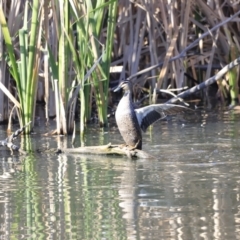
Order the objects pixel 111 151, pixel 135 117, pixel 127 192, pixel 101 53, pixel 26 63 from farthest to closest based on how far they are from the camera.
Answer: pixel 101 53 → pixel 26 63 → pixel 135 117 → pixel 111 151 → pixel 127 192

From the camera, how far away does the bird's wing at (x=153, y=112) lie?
621 centimetres

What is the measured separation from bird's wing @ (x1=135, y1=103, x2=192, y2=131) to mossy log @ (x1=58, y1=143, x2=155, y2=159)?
44 centimetres

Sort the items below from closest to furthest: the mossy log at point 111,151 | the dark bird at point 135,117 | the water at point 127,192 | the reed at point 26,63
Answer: the water at point 127,192, the mossy log at point 111,151, the dark bird at point 135,117, the reed at point 26,63

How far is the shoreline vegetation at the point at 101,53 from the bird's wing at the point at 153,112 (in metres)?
0.62

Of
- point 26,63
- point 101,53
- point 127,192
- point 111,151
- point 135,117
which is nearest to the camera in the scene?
point 127,192

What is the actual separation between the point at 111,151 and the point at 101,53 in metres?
1.98

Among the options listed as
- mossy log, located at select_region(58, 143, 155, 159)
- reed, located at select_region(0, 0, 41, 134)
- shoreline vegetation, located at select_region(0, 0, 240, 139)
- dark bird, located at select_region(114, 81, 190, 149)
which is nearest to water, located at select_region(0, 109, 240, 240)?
mossy log, located at select_region(58, 143, 155, 159)

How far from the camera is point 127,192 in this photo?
4.59 meters

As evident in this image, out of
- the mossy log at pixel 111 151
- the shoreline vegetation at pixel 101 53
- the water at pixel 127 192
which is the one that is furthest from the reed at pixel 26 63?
the mossy log at pixel 111 151

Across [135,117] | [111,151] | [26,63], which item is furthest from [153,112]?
[26,63]

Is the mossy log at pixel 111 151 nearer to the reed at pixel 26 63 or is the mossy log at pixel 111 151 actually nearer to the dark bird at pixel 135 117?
the dark bird at pixel 135 117

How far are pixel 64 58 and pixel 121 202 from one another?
8.46 ft

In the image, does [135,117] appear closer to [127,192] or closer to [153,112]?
[153,112]

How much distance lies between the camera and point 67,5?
6523mm
